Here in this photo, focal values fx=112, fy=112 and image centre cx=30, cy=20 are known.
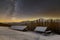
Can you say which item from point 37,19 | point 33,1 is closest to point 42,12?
point 37,19

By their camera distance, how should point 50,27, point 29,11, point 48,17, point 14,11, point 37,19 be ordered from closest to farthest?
point 50,27
point 48,17
point 37,19
point 29,11
point 14,11

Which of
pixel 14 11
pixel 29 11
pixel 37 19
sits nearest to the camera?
pixel 37 19

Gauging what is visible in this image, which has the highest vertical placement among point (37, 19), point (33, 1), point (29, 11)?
point (33, 1)

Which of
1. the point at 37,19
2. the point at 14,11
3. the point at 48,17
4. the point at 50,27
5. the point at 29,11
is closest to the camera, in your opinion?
the point at 50,27

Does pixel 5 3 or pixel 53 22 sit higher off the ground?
pixel 5 3

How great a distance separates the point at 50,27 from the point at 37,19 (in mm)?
529

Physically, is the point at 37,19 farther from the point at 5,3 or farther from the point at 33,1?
the point at 5,3

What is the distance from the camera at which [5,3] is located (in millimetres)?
3514

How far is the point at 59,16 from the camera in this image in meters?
2.62

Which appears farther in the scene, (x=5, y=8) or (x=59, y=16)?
(x=5, y=8)

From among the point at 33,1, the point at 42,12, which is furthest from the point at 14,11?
the point at 42,12

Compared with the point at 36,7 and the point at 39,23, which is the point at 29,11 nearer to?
the point at 36,7

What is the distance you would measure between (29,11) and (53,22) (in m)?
0.87

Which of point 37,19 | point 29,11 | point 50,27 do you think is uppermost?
point 29,11
